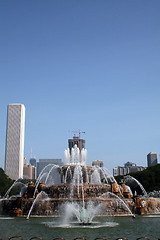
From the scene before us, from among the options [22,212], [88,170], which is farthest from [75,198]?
[88,170]

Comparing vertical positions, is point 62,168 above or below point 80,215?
above

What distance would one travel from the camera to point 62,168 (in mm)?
45500

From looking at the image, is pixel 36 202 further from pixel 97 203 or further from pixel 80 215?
pixel 80 215

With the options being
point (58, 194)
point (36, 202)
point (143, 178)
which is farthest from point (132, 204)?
point (143, 178)

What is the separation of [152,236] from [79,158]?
1736 inches

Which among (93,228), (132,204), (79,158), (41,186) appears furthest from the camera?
(79,158)

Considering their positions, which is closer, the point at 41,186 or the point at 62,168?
the point at 41,186

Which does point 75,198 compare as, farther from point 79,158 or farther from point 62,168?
point 79,158

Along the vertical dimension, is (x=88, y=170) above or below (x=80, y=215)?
above

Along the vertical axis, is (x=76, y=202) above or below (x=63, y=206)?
above

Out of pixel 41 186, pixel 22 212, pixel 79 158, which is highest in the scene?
pixel 79 158

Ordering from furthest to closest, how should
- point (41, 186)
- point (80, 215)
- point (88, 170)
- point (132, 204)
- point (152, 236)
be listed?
point (88, 170)
point (41, 186)
point (132, 204)
point (80, 215)
point (152, 236)

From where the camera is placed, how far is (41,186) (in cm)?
3528

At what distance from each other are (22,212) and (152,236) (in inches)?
737
